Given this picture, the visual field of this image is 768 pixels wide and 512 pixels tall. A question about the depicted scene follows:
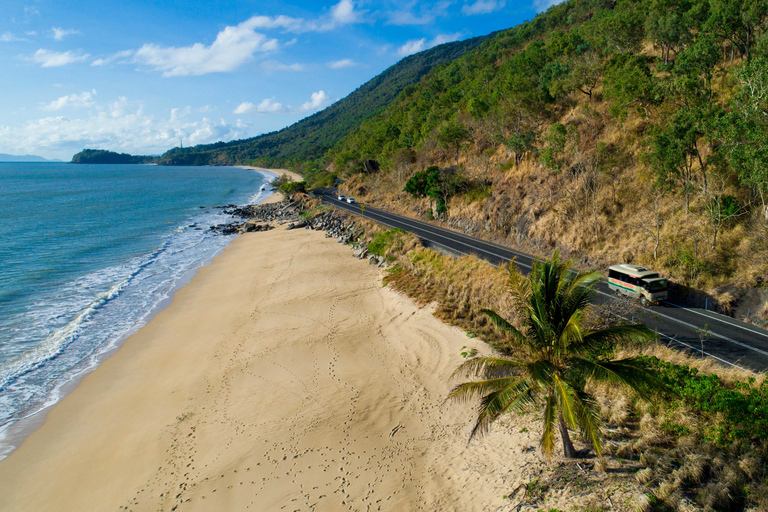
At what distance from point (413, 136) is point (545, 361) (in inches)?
2670

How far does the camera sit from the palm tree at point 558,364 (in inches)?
331

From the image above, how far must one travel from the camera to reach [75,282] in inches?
1350

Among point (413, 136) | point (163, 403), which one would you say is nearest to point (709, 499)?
point (163, 403)

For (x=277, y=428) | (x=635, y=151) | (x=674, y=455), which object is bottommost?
(x=277, y=428)

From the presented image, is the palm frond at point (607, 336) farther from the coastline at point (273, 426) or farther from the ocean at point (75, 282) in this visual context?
the ocean at point (75, 282)

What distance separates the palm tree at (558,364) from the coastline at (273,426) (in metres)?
3.59

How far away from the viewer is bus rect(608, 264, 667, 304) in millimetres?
22109

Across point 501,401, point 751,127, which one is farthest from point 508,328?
point 751,127

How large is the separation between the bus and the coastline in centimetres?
1111

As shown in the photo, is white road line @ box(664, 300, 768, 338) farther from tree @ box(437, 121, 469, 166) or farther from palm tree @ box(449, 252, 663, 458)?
tree @ box(437, 121, 469, 166)

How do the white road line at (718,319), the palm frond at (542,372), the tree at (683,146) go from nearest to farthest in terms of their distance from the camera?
the palm frond at (542,372), the white road line at (718,319), the tree at (683,146)

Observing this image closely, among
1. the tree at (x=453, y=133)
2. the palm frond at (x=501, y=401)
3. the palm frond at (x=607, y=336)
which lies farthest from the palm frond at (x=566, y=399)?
the tree at (x=453, y=133)

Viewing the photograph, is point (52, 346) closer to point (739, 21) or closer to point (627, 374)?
point (627, 374)

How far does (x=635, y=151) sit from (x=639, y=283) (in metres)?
15.6
